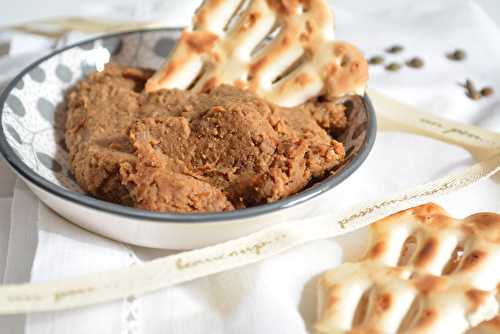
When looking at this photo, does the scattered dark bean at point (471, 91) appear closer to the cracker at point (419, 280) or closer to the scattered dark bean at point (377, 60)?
the scattered dark bean at point (377, 60)

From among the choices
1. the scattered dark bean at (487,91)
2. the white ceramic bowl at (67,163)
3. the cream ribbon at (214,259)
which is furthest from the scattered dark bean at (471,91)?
the white ceramic bowl at (67,163)

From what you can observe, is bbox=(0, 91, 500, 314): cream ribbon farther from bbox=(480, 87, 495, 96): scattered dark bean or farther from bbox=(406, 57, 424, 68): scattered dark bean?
bbox=(406, 57, 424, 68): scattered dark bean

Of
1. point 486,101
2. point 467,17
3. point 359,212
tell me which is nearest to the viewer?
point 359,212

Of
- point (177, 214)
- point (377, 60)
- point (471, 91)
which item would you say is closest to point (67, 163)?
point (177, 214)

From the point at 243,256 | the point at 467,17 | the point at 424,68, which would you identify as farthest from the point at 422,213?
the point at 467,17

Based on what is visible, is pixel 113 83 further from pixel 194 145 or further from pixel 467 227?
pixel 467 227

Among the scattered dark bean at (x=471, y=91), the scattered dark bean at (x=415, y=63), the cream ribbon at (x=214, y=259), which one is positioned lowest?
the scattered dark bean at (x=471, y=91)
